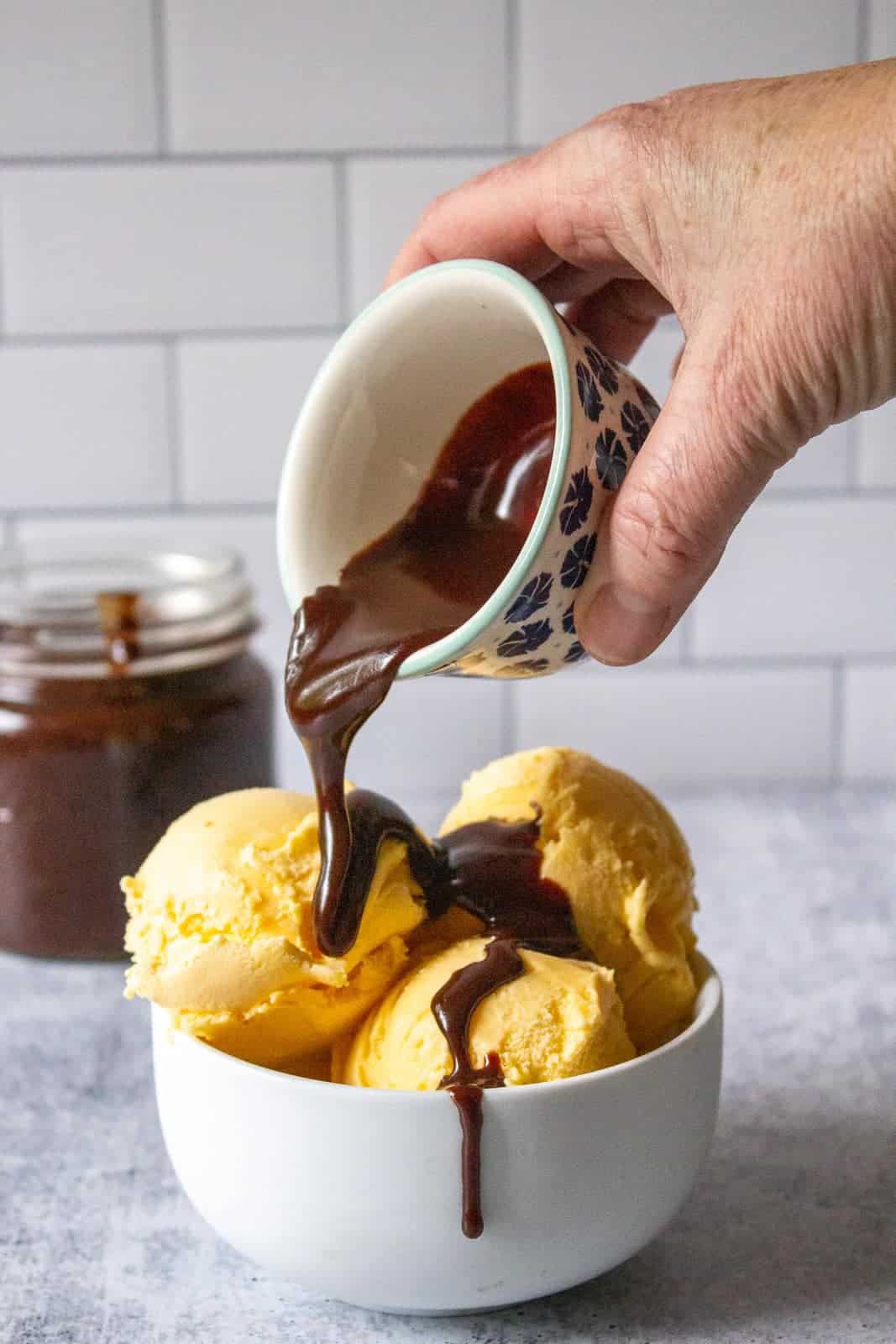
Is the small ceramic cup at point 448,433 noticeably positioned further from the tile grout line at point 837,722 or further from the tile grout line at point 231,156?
the tile grout line at point 837,722

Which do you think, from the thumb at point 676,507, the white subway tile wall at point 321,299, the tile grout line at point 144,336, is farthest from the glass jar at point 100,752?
the thumb at point 676,507

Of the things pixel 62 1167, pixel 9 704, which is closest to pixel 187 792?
pixel 9 704

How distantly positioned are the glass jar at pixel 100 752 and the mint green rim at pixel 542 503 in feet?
1.42

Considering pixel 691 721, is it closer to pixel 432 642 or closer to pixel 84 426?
pixel 84 426

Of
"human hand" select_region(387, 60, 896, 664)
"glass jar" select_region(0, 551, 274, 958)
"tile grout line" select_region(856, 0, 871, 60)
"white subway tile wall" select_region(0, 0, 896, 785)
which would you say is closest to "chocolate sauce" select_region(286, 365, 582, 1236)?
"human hand" select_region(387, 60, 896, 664)

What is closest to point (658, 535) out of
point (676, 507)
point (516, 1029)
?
point (676, 507)

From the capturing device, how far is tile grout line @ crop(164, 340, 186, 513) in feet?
4.87

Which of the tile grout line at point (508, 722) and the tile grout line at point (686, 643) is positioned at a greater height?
the tile grout line at point (686, 643)

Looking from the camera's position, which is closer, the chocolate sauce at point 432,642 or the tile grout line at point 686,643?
the chocolate sauce at point 432,642

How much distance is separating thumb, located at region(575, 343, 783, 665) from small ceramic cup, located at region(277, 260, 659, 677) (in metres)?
0.02

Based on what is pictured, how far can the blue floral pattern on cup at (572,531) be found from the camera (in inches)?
28.1

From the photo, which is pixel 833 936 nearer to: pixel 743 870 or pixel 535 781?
pixel 743 870

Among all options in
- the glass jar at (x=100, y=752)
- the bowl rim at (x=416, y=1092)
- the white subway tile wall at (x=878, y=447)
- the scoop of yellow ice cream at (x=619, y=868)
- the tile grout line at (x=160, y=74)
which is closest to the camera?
the bowl rim at (x=416, y=1092)

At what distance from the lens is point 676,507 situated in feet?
2.34
